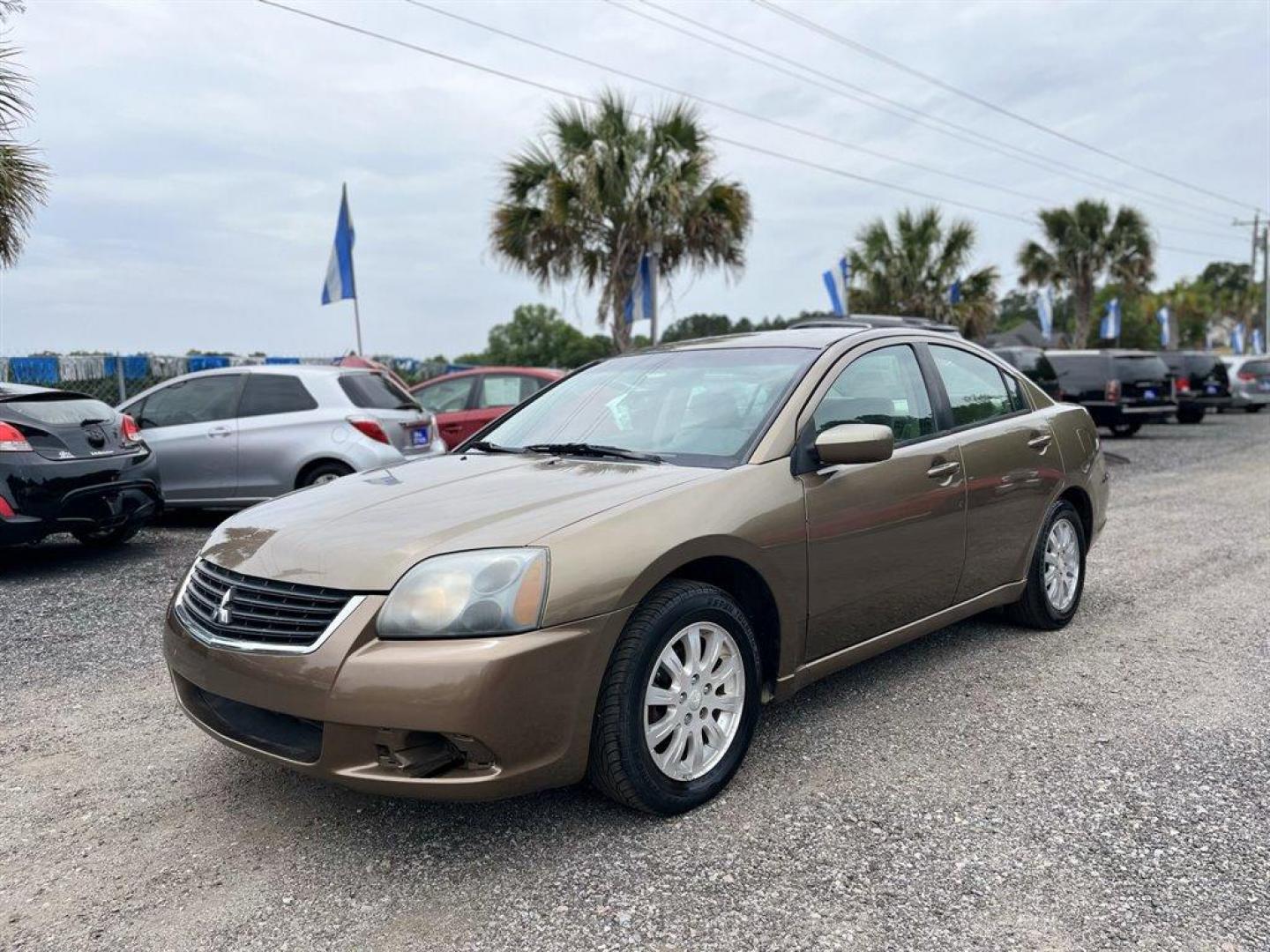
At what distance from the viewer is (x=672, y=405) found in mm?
4027

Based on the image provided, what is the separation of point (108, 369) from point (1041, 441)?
11499 millimetres

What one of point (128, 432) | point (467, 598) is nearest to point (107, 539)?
point (128, 432)

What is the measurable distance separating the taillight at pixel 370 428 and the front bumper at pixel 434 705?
5.82 meters

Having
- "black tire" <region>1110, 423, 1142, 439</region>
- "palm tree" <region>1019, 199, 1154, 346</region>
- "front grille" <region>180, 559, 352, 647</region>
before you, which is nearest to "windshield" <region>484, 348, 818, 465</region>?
"front grille" <region>180, 559, 352, 647</region>

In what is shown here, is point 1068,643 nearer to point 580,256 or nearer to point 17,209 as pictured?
point 17,209

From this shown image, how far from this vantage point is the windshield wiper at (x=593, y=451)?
3683mm

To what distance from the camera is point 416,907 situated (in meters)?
2.70

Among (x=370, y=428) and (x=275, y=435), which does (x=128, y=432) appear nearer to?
(x=275, y=435)

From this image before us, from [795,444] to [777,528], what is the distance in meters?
0.37

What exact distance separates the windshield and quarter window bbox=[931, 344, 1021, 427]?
880mm

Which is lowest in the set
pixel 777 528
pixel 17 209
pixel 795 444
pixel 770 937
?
pixel 770 937

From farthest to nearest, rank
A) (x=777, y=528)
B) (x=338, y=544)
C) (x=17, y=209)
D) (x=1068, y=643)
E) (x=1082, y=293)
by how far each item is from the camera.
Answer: (x=1082, y=293)
(x=17, y=209)
(x=1068, y=643)
(x=777, y=528)
(x=338, y=544)

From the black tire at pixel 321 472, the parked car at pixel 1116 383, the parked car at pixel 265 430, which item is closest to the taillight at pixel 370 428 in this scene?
the parked car at pixel 265 430

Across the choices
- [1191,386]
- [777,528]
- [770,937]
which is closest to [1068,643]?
[777,528]
